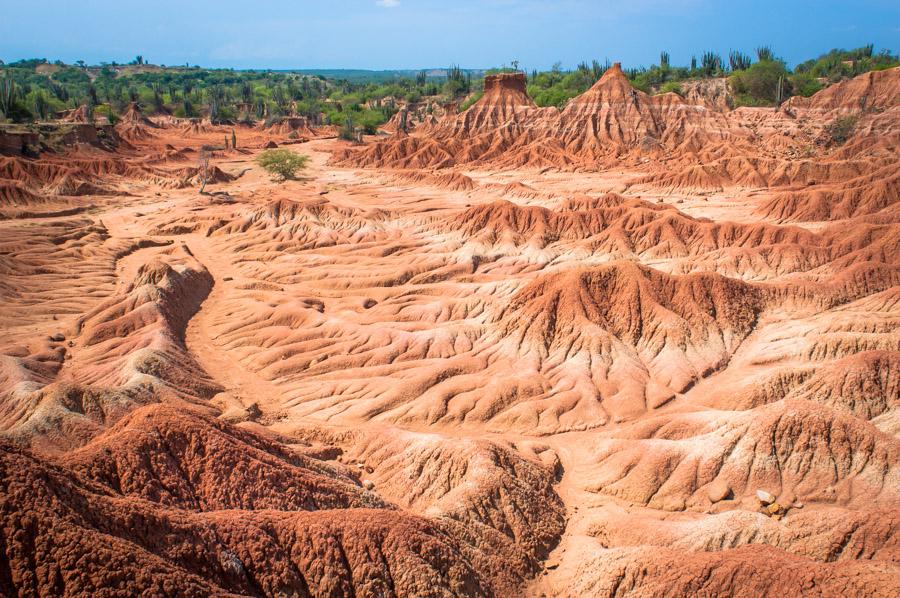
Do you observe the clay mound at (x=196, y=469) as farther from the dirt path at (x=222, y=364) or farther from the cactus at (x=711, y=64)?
the cactus at (x=711, y=64)

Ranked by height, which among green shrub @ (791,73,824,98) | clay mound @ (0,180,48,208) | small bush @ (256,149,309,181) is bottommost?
clay mound @ (0,180,48,208)

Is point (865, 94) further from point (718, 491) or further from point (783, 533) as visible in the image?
point (783, 533)

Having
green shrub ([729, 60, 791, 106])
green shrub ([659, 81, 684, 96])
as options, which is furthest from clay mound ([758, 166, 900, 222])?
green shrub ([659, 81, 684, 96])

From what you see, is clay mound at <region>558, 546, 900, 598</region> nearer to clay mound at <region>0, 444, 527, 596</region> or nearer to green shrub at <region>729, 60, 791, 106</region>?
clay mound at <region>0, 444, 527, 596</region>

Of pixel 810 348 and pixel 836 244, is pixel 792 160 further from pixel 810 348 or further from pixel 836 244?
pixel 810 348

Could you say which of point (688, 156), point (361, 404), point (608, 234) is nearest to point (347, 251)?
point (608, 234)

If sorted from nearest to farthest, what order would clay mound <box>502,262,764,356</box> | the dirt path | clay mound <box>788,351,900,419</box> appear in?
1. clay mound <box>788,351,900,419</box>
2. the dirt path
3. clay mound <box>502,262,764,356</box>

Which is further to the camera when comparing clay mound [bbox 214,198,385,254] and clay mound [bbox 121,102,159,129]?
clay mound [bbox 121,102,159,129]
